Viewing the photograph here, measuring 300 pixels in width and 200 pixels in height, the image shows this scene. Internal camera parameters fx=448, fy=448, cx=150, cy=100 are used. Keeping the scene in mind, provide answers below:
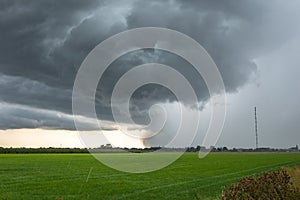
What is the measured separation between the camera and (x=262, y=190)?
37.4 ft

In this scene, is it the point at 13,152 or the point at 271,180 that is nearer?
the point at 271,180

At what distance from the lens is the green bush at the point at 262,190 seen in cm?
1088

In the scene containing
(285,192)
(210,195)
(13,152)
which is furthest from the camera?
(13,152)

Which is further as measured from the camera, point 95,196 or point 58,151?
point 58,151

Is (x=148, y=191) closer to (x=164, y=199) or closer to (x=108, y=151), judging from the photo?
(x=164, y=199)

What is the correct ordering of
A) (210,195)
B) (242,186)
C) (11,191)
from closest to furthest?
(242,186) < (210,195) < (11,191)

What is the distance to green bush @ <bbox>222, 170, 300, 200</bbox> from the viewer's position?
35.7 ft

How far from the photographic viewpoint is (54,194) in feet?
81.6

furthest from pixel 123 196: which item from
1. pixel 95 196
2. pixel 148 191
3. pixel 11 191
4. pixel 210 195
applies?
pixel 11 191

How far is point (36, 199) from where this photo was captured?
22609mm

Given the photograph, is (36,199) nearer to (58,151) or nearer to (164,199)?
(164,199)

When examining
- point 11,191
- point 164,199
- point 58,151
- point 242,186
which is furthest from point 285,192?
point 58,151

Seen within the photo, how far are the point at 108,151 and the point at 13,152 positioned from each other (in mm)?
33768

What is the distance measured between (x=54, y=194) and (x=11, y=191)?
3643 mm
